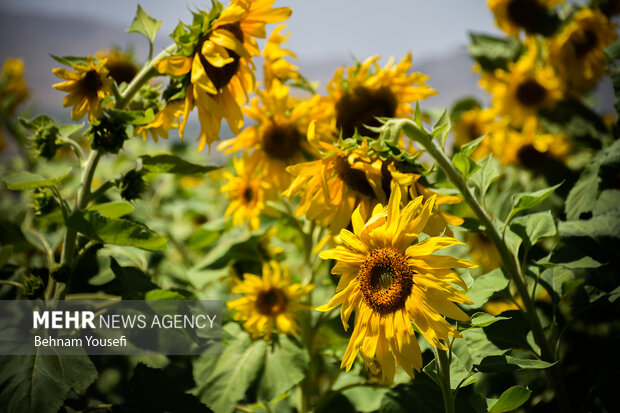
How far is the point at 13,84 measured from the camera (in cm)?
187

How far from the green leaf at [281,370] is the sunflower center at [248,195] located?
320mm

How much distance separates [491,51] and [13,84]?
6.20ft

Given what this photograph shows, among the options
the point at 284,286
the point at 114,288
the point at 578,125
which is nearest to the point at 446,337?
the point at 284,286

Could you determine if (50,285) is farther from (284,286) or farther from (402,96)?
(402,96)

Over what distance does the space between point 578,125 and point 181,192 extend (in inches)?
58.2

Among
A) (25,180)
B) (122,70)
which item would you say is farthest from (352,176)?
(122,70)

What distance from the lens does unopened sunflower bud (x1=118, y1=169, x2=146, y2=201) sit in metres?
0.71

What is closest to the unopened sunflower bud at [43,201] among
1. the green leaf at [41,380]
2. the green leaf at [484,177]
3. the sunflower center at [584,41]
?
the green leaf at [41,380]

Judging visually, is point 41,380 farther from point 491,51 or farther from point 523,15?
point 523,15

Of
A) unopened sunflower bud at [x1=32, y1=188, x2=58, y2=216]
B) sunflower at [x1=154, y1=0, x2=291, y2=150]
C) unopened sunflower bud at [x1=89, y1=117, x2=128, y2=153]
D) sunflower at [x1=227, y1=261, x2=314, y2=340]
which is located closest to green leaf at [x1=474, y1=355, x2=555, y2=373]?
sunflower at [x1=227, y1=261, x2=314, y2=340]

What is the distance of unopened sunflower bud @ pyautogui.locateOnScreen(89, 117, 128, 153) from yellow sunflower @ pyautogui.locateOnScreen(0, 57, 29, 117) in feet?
4.38

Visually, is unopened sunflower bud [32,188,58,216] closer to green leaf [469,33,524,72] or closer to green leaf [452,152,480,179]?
green leaf [452,152,480,179]

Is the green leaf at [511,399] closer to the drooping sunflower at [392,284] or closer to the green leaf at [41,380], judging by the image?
the drooping sunflower at [392,284]

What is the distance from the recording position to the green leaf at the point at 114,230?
0.65 meters
